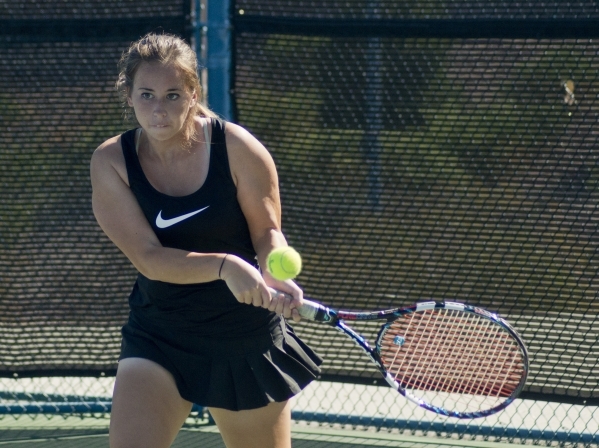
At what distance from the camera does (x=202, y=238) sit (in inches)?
94.3

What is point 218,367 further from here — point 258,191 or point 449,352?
point 449,352

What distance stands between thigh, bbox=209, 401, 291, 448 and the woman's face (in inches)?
31.2

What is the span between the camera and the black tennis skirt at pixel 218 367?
94.3 inches

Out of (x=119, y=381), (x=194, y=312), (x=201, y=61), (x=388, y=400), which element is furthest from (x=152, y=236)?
(x=388, y=400)

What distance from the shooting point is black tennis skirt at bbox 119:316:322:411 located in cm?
240

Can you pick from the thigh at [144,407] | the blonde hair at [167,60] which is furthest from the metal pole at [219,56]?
the thigh at [144,407]

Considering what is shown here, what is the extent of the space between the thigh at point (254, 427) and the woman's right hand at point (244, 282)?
0.35 m

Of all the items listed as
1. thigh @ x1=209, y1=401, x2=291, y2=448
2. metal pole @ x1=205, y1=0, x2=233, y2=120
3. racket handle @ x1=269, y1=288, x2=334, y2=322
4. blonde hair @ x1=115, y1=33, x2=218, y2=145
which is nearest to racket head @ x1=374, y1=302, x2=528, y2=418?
racket handle @ x1=269, y1=288, x2=334, y2=322

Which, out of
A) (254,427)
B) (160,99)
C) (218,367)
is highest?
(160,99)

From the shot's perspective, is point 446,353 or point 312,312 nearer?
point 312,312

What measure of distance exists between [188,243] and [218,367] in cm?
35

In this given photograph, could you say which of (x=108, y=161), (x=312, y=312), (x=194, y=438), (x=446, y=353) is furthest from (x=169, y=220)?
(x=194, y=438)

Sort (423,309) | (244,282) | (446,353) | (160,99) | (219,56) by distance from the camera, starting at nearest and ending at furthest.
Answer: (244,282)
(160,99)
(423,309)
(446,353)
(219,56)

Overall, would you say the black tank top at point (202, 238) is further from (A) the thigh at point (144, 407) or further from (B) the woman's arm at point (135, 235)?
(A) the thigh at point (144, 407)
